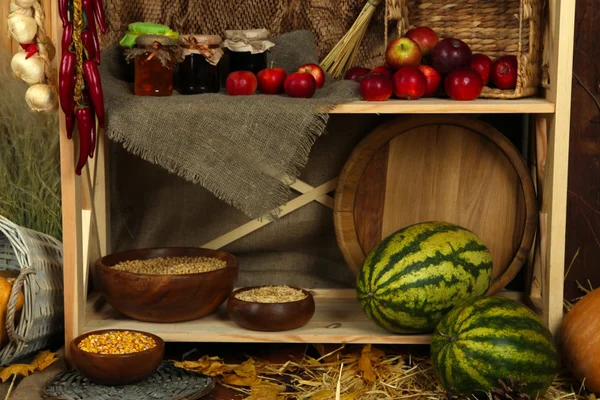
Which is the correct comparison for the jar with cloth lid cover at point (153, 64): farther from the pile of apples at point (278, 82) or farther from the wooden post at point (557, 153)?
the wooden post at point (557, 153)

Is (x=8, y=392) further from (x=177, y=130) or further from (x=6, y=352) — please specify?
(x=177, y=130)

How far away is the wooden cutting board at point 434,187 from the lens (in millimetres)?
2625

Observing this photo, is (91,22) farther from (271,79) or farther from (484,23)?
(484,23)

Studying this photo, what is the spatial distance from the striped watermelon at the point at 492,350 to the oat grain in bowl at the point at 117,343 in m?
0.72

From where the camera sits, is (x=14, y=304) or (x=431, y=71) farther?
(x=431, y=71)

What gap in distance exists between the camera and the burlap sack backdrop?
266 cm

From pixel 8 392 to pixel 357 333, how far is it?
900 mm

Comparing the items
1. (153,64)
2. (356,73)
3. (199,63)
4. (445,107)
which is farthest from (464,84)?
(153,64)

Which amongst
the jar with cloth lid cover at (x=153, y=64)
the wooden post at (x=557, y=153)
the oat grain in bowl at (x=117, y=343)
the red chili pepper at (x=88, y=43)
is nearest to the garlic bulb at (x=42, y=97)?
the red chili pepper at (x=88, y=43)

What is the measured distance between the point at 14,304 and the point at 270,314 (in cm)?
65

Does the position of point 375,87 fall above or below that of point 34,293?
above

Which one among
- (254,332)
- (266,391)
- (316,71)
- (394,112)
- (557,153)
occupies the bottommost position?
(266,391)

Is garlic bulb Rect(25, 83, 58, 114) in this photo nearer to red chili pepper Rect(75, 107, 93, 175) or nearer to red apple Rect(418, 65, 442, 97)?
red chili pepper Rect(75, 107, 93, 175)

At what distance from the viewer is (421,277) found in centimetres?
223
